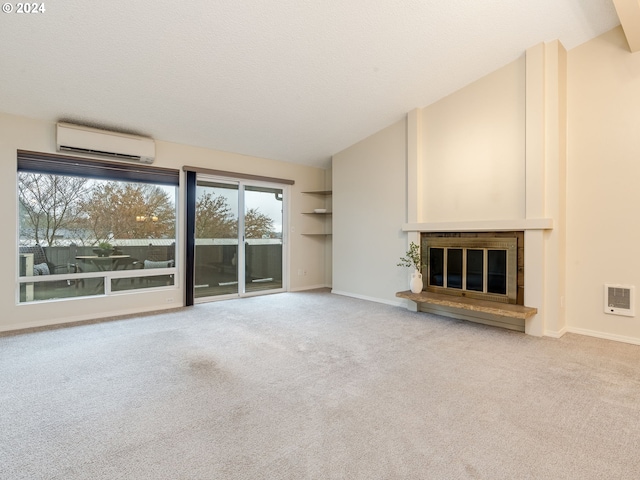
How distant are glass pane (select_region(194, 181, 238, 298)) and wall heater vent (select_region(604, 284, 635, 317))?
188 inches

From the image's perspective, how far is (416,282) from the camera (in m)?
4.14

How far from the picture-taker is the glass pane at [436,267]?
13.7 ft

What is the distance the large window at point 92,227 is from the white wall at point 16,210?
0.35ft

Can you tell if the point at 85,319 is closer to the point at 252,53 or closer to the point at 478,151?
the point at 252,53

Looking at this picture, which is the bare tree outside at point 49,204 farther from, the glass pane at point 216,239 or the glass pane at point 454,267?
the glass pane at point 454,267

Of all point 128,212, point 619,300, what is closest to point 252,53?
point 128,212

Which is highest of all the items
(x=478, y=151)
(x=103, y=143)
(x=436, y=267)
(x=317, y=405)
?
(x=103, y=143)

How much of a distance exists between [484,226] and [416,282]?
1.06m

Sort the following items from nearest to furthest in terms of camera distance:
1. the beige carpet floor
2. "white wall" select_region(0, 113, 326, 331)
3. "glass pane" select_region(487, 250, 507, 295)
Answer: the beige carpet floor, "white wall" select_region(0, 113, 326, 331), "glass pane" select_region(487, 250, 507, 295)

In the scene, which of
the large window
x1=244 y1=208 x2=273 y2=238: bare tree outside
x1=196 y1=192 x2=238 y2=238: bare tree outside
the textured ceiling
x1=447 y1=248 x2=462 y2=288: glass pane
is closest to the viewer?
the textured ceiling

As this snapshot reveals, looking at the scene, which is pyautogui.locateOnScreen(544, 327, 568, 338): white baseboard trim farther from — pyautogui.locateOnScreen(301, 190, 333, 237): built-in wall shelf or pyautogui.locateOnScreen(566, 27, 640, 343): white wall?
pyautogui.locateOnScreen(301, 190, 333, 237): built-in wall shelf

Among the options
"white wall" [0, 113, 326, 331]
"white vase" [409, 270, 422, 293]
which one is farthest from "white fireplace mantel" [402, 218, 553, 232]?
"white wall" [0, 113, 326, 331]

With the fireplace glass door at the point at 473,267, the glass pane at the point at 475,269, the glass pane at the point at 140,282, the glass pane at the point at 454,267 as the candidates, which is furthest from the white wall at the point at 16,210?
the glass pane at the point at 475,269

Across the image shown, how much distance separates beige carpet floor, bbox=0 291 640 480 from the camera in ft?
4.76
